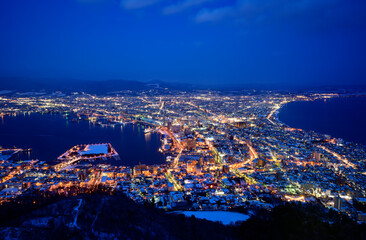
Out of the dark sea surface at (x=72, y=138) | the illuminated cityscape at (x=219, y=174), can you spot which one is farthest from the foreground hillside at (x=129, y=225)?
the dark sea surface at (x=72, y=138)

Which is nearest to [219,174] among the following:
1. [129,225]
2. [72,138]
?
[129,225]

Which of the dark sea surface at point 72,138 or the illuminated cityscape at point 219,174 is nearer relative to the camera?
the illuminated cityscape at point 219,174

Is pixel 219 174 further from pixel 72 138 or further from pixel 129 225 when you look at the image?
pixel 72 138

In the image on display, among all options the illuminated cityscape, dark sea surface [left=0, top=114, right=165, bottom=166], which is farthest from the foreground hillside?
dark sea surface [left=0, top=114, right=165, bottom=166]

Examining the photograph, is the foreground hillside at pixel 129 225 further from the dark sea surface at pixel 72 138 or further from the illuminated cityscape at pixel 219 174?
the dark sea surface at pixel 72 138

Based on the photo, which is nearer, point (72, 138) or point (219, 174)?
point (219, 174)

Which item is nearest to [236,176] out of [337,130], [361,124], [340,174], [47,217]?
[340,174]

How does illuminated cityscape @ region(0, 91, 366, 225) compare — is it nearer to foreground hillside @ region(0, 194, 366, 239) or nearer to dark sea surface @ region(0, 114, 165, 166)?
dark sea surface @ region(0, 114, 165, 166)

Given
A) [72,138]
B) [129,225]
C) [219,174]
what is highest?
[129,225]
